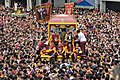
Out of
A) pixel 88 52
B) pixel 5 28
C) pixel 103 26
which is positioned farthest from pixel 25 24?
pixel 88 52

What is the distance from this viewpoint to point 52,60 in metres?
16.4

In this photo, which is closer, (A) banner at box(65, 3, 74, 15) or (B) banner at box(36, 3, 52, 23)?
(B) banner at box(36, 3, 52, 23)

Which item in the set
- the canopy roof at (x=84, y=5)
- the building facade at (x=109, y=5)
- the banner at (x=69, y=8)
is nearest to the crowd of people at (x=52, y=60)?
the banner at (x=69, y=8)

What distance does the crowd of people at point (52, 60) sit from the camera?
1254 centimetres

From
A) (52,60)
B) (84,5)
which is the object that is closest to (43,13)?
(84,5)

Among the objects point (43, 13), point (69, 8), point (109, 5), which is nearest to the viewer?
point (43, 13)

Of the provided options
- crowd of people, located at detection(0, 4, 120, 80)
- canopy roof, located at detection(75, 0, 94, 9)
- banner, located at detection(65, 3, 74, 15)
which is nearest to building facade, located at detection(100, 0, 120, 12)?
canopy roof, located at detection(75, 0, 94, 9)

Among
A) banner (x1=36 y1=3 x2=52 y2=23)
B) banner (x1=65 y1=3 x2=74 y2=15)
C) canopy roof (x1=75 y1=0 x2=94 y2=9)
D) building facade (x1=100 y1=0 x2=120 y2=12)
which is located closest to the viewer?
banner (x1=36 y1=3 x2=52 y2=23)

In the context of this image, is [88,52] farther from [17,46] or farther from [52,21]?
[17,46]

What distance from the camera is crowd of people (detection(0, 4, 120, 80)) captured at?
12.5 meters

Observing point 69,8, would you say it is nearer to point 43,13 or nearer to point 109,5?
point 43,13

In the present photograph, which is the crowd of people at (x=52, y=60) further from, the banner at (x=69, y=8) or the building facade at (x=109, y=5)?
the building facade at (x=109, y=5)

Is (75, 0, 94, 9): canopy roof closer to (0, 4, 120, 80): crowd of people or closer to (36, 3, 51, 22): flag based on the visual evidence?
(0, 4, 120, 80): crowd of people

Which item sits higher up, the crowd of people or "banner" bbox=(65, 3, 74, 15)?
"banner" bbox=(65, 3, 74, 15)
